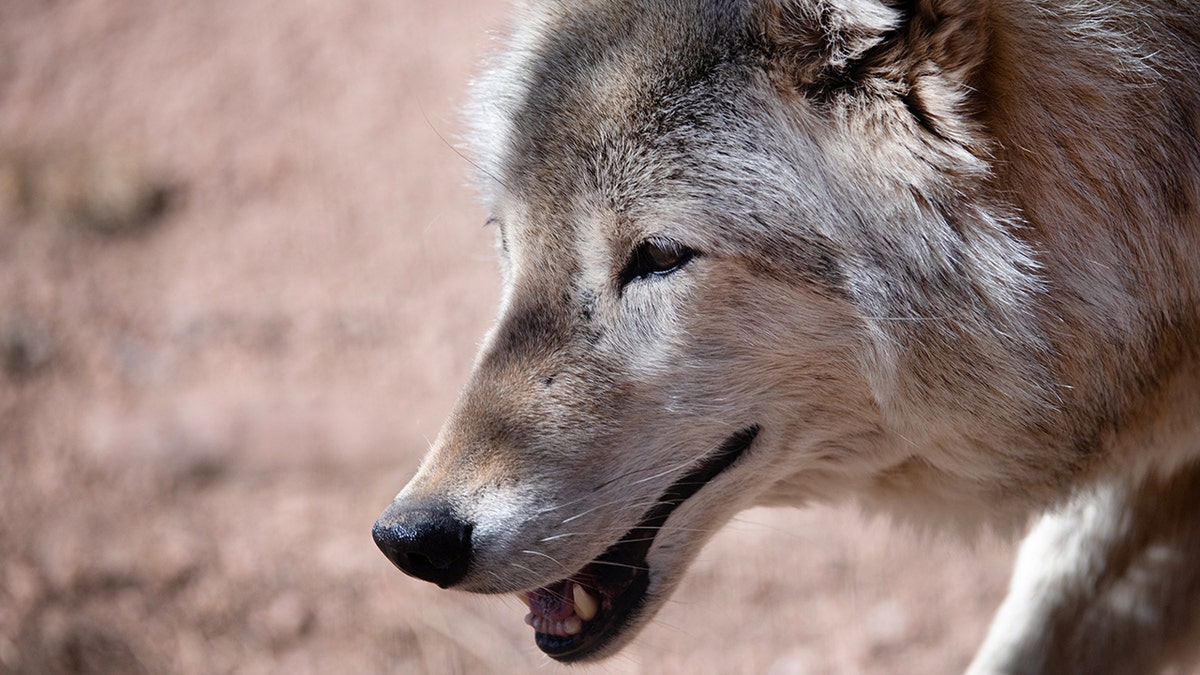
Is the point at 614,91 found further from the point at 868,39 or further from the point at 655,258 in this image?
the point at 868,39

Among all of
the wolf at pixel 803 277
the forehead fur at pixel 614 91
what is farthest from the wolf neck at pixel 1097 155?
the forehead fur at pixel 614 91

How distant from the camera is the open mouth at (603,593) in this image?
2.25 metres

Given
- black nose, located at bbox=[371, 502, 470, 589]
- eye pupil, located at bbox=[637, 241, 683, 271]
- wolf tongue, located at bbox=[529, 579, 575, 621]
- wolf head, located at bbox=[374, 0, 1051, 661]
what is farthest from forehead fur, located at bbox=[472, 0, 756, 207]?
wolf tongue, located at bbox=[529, 579, 575, 621]

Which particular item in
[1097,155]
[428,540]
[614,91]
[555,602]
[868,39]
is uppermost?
[868,39]

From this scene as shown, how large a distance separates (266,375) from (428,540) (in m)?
3.07

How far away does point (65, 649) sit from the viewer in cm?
355

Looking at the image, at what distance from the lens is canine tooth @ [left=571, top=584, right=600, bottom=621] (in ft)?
7.48

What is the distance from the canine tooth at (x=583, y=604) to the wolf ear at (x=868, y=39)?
43.3 inches

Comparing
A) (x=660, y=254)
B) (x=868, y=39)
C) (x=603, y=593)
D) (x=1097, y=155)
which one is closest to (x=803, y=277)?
(x=660, y=254)

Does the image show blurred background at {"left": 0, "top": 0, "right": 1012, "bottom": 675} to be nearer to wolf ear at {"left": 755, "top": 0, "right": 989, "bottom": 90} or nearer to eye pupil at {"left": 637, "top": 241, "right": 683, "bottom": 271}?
eye pupil at {"left": 637, "top": 241, "right": 683, "bottom": 271}

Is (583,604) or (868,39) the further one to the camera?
(583,604)

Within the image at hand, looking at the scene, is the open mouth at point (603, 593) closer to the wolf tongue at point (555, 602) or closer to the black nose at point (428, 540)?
the wolf tongue at point (555, 602)

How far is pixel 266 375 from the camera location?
4848mm

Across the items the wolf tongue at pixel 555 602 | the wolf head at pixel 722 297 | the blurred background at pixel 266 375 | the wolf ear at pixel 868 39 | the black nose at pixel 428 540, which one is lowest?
the blurred background at pixel 266 375
